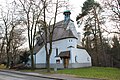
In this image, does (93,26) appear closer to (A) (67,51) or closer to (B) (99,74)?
(A) (67,51)

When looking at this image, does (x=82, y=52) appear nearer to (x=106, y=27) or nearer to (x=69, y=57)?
(x=69, y=57)

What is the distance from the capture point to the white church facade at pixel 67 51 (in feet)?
144

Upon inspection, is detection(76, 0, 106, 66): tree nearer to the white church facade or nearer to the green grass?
the white church facade

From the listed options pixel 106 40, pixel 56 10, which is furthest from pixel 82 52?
pixel 56 10

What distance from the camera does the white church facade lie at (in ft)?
144

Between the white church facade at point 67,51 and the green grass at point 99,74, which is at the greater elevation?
the white church facade at point 67,51

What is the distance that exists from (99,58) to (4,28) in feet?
75.6

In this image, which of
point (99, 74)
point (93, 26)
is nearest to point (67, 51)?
point (93, 26)

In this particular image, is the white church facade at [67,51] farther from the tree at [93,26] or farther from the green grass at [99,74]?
the green grass at [99,74]

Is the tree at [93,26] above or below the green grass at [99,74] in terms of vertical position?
above

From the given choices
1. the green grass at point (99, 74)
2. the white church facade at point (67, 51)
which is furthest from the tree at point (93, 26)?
the green grass at point (99, 74)

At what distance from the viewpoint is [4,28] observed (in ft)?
151

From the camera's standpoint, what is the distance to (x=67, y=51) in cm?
4456

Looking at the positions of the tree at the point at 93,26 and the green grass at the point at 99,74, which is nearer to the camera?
the green grass at the point at 99,74
